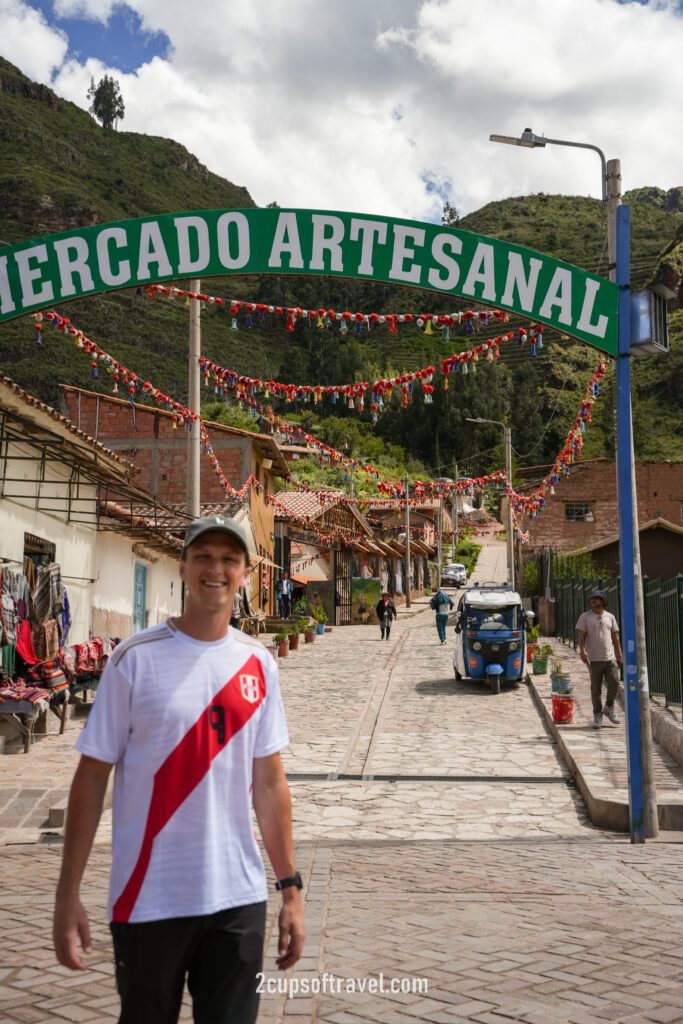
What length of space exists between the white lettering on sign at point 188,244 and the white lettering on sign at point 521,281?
2390 mm

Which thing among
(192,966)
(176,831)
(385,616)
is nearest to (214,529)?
(176,831)

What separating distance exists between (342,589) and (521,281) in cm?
3732

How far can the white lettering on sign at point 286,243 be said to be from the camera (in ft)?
26.0

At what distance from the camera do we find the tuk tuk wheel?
64.2ft

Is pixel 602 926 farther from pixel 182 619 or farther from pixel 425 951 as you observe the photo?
pixel 182 619

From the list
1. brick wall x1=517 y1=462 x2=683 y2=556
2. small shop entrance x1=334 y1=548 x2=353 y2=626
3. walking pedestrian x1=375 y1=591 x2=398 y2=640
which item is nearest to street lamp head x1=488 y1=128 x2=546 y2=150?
walking pedestrian x1=375 y1=591 x2=398 y2=640

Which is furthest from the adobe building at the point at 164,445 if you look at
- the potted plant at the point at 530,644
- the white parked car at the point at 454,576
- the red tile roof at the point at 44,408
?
the white parked car at the point at 454,576

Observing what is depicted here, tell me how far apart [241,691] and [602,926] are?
3669mm

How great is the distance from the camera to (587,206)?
174m

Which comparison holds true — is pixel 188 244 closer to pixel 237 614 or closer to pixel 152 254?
pixel 152 254

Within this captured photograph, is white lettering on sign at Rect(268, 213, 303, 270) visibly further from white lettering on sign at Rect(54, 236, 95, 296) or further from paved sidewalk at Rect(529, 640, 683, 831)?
paved sidewalk at Rect(529, 640, 683, 831)

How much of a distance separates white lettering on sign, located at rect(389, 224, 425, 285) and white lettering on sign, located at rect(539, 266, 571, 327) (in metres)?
1.18

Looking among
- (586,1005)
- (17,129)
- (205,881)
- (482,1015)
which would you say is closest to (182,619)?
(205,881)

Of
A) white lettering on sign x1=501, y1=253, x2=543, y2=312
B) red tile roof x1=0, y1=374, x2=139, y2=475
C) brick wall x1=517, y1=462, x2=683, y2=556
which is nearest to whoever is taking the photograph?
white lettering on sign x1=501, y1=253, x2=543, y2=312
